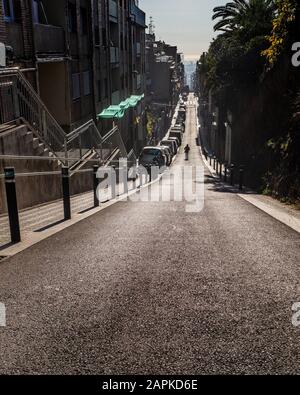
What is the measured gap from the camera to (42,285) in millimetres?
4574

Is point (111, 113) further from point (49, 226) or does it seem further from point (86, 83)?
point (49, 226)

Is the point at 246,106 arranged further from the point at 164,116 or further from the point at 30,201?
the point at 164,116

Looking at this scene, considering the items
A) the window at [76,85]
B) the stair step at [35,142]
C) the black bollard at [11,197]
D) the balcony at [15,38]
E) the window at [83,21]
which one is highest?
the window at [83,21]

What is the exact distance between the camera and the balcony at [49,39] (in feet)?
53.7

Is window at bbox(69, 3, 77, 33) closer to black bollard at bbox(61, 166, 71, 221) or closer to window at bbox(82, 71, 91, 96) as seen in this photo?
window at bbox(82, 71, 91, 96)

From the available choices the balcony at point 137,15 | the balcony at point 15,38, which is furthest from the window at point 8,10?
the balcony at point 137,15

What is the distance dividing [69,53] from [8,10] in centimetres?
695

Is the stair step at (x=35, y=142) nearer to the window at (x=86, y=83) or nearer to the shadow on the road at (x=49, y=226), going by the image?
the shadow on the road at (x=49, y=226)

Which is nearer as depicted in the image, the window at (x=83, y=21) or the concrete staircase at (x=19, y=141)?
the concrete staircase at (x=19, y=141)

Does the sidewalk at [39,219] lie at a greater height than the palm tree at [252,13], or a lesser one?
lesser

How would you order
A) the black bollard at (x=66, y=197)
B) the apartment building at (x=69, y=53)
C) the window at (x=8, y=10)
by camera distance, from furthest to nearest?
the apartment building at (x=69, y=53), the window at (x=8, y=10), the black bollard at (x=66, y=197)

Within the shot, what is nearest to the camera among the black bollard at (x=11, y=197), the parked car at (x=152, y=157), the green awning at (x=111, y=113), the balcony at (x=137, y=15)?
the black bollard at (x=11, y=197)

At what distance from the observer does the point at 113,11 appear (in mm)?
35625
